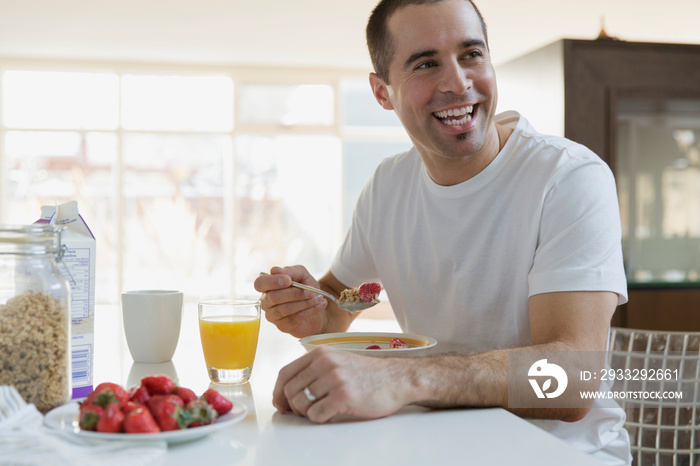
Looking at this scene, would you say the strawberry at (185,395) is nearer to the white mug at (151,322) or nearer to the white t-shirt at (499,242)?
the white mug at (151,322)

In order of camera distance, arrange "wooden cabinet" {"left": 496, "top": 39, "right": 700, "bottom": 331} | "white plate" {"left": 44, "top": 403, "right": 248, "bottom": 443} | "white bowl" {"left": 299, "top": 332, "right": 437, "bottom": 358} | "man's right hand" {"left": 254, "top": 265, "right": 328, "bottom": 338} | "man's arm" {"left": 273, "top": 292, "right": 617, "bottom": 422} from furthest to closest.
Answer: "wooden cabinet" {"left": 496, "top": 39, "right": 700, "bottom": 331} → "man's right hand" {"left": 254, "top": 265, "right": 328, "bottom": 338} → "white bowl" {"left": 299, "top": 332, "right": 437, "bottom": 358} → "man's arm" {"left": 273, "top": 292, "right": 617, "bottom": 422} → "white plate" {"left": 44, "top": 403, "right": 248, "bottom": 443}

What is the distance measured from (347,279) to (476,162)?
471 mm

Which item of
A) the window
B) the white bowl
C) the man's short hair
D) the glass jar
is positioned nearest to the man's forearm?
the white bowl

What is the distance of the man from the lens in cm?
115

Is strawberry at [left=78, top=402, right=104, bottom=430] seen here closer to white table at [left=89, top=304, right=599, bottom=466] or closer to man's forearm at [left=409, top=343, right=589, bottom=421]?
white table at [left=89, top=304, right=599, bottom=466]

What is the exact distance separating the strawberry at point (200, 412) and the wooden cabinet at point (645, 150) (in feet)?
7.48

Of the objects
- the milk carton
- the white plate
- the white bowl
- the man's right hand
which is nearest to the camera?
the white plate

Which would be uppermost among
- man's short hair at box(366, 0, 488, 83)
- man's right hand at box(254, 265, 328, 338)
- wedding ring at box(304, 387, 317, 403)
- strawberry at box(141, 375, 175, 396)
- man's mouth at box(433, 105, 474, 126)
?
man's short hair at box(366, 0, 488, 83)

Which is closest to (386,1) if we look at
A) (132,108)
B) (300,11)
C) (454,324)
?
(454,324)

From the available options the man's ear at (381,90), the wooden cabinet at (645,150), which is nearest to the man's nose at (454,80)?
the man's ear at (381,90)

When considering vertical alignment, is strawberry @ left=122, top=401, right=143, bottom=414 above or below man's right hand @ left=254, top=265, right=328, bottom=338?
below

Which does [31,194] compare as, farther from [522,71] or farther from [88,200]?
[522,71]

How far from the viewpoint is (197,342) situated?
1.62 m

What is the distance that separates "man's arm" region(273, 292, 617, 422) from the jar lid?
0.34 m
